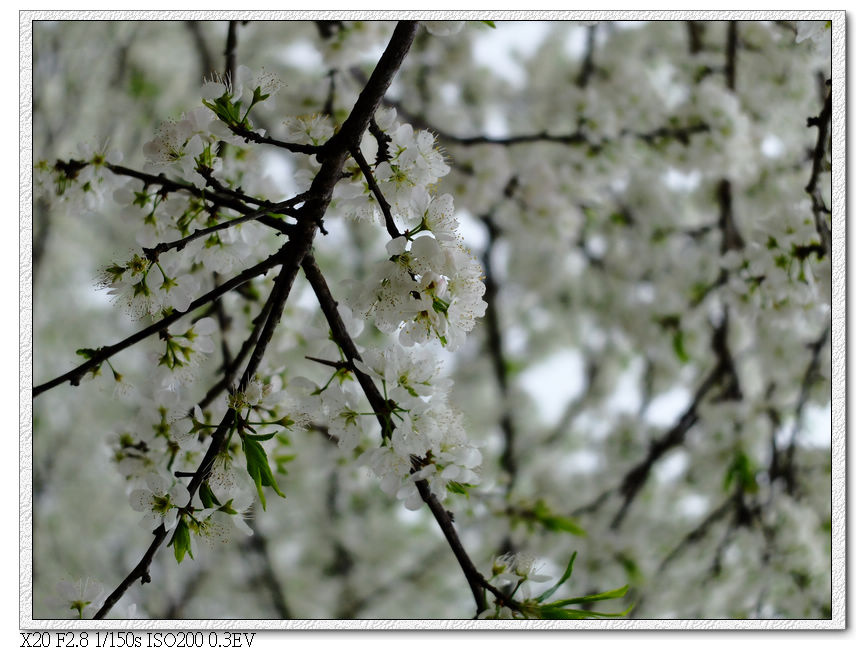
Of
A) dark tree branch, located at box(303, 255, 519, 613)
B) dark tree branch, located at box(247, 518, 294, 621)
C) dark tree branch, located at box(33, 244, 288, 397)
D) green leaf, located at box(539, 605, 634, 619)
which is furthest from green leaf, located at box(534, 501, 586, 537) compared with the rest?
dark tree branch, located at box(247, 518, 294, 621)

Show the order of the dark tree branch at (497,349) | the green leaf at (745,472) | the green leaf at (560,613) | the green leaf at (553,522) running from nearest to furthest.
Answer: the green leaf at (560,613) → the green leaf at (553,522) → the green leaf at (745,472) → the dark tree branch at (497,349)

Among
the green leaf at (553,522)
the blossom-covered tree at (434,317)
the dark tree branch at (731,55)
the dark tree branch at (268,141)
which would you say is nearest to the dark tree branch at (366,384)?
the blossom-covered tree at (434,317)

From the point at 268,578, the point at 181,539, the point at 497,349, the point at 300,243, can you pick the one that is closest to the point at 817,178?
the point at 300,243

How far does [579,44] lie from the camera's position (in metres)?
2.37

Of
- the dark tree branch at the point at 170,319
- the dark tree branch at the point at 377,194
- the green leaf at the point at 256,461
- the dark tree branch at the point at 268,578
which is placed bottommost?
the green leaf at the point at 256,461

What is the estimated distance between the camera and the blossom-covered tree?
85 centimetres

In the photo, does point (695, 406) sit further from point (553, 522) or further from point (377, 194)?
point (377, 194)

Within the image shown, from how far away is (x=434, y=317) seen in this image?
771 mm

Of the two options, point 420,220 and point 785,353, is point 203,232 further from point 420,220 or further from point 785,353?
point 785,353

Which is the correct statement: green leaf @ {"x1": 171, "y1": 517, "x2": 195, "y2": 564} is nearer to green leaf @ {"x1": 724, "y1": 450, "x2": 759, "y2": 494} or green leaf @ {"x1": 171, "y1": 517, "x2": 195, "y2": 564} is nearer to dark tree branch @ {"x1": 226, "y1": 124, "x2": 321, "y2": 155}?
dark tree branch @ {"x1": 226, "y1": 124, "x2": 321, "y2": 155}

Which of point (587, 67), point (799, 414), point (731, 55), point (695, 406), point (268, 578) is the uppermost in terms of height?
point (587, 67)

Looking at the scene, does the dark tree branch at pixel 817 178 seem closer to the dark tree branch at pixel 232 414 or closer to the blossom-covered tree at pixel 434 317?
the blossom-covered tree at pixel 434 317

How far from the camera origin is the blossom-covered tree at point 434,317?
0.85 m
